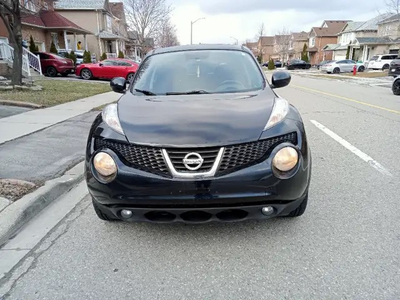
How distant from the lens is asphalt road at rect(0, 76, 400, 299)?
2.13 meters

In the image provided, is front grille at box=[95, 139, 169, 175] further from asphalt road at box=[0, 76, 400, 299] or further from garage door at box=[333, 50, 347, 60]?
garage door at box=[333, 50, 347, 60]

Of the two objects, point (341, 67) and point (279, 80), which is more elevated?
point (279, 80)

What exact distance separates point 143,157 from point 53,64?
783 inches

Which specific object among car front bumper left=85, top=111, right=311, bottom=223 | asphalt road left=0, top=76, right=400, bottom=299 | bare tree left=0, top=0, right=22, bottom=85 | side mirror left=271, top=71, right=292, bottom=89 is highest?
bare tree left=0, top=0, right=22, bottom=85

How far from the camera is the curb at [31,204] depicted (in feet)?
9.38

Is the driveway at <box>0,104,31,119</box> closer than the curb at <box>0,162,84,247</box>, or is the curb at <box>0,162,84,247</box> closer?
the curb at <box>0,162,84,247</box>

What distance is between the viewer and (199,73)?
11.8 ft

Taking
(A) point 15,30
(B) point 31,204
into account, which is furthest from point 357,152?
(A) point 15,30

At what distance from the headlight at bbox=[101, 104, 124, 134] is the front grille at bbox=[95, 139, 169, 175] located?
17 centimetres

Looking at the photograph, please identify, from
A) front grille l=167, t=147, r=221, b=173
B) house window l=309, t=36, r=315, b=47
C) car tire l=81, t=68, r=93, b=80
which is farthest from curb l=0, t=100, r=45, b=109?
house window l=309, t=36, r=315, b=47

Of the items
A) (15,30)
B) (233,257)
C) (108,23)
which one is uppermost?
(108,23)

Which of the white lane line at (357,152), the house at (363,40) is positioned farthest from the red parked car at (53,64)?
the house at (363,40)

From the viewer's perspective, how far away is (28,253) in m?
2.59

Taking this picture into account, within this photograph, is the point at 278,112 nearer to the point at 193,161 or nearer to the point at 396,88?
the point at 193,161
